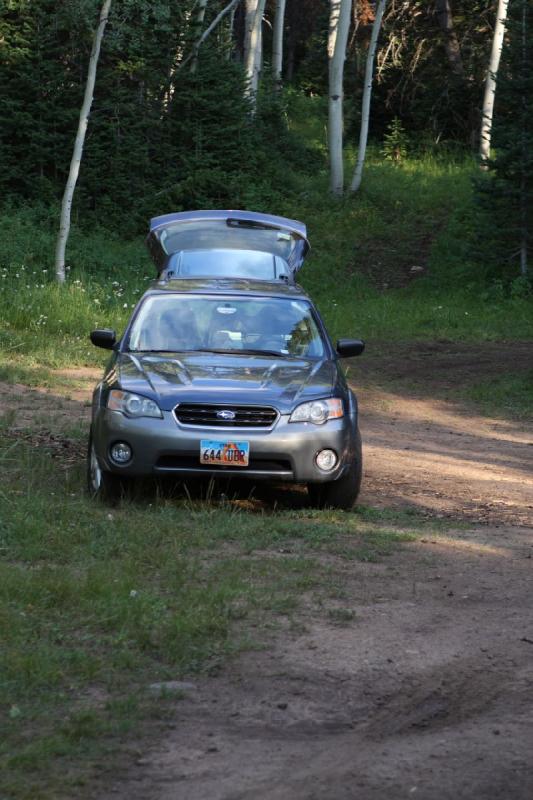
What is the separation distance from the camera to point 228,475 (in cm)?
834

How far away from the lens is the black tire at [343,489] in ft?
28.5

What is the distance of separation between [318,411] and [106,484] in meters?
1.50

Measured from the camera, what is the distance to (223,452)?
8289mm

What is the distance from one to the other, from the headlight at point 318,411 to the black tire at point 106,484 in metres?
1.25

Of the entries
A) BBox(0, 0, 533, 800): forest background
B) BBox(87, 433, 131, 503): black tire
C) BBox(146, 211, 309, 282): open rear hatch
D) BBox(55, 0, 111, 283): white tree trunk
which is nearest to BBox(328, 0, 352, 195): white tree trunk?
BBox(0, 0, 533, 800): forest background

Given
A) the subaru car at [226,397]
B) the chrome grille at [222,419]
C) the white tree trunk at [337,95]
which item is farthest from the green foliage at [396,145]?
the chrome grille at [222,419]

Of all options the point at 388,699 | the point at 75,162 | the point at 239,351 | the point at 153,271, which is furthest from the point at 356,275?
the point at 388,699

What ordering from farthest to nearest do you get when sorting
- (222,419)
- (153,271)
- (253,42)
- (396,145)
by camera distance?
(396,145)
(253,42)
(153,271)
(222,419)

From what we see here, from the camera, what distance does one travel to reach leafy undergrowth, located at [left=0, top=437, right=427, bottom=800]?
475 cm

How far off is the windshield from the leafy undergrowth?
3.90 ft

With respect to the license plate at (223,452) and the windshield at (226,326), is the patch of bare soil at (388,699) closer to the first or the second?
the license plate at (223,452)

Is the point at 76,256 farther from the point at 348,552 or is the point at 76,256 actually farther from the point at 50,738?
the point at 50,738

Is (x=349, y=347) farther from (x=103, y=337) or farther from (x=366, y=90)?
(x=366, y=90)

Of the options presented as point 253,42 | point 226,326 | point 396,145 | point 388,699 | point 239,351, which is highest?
point 253,42
